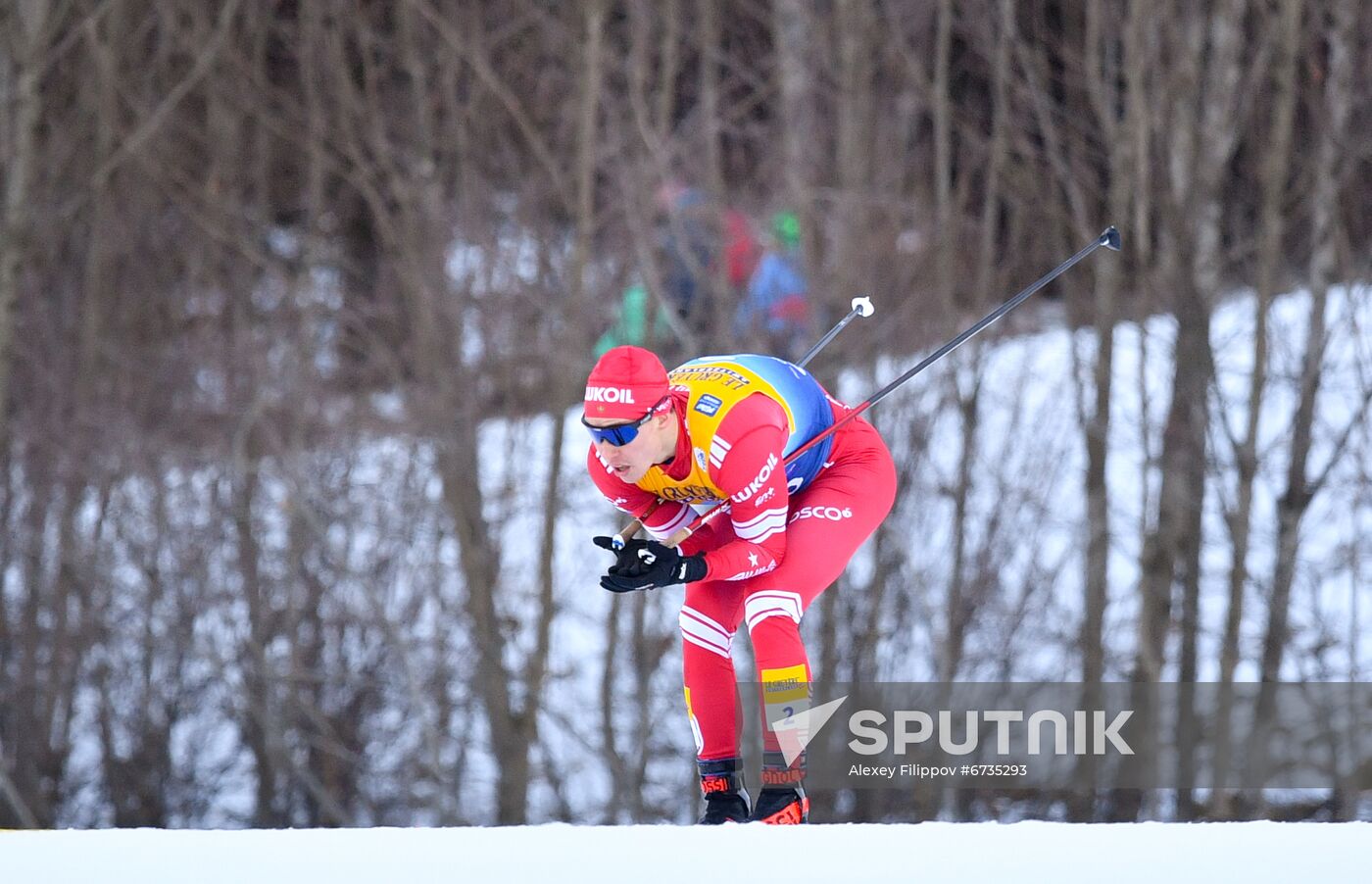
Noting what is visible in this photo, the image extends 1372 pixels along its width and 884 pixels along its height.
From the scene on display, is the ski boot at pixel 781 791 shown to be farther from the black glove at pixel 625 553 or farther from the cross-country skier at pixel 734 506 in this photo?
the black glove at pixel 625 553

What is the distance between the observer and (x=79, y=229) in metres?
8.95

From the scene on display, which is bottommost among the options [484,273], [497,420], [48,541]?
[48,541]

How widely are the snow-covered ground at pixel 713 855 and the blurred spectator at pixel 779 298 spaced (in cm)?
506

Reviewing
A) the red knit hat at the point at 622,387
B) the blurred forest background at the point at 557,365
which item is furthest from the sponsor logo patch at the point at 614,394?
the blurred forest background at the point at 557,365

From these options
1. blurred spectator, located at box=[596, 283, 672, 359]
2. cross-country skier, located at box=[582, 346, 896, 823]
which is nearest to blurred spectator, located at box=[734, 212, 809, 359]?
blurred spectator, located at box=[596, 283, 672, 359]

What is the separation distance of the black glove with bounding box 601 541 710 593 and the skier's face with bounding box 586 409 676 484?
196 mm

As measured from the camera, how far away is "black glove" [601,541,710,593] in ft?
11.1

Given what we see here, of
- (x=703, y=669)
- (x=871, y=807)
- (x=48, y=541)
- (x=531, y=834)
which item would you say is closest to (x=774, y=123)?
(x=871, y=807)

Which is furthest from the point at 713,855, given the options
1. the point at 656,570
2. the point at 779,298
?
the point at 779,298

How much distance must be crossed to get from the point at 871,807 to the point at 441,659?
2342 mm

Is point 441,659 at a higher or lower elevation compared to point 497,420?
lower

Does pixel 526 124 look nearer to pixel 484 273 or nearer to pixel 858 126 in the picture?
pixel 484 273

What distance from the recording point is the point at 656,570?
340cm

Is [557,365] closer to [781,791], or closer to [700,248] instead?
[700,248]
